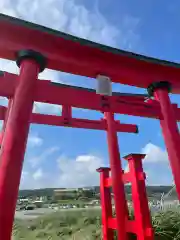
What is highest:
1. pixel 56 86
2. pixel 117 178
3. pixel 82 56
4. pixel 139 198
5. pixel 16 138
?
pixel 82 56

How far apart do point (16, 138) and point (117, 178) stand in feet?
8.86

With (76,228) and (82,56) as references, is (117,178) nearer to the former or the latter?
(82,56)

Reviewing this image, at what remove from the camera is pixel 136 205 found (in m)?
3.70

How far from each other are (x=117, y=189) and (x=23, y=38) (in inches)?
119

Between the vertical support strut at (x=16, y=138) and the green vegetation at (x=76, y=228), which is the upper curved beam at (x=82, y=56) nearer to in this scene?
the vertical support strut at (x=16, y=138)

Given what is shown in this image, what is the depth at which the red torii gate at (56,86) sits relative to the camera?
6.62 feet

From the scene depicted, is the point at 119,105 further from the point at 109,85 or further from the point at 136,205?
the point at 136,205

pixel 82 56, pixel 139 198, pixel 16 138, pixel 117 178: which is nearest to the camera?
pixel 16 138

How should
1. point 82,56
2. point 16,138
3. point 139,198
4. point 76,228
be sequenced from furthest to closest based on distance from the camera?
1. point 76,228
2. point 139,198
3. point 82,56
4. point 16,138

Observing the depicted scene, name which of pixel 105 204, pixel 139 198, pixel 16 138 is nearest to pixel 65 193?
pixel 105 204

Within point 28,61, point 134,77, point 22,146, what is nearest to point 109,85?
point 134,77

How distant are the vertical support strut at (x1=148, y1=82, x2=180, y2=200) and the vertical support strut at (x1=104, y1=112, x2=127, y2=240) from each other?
1.58 metres

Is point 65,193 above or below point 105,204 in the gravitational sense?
above

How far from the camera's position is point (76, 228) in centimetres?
687
